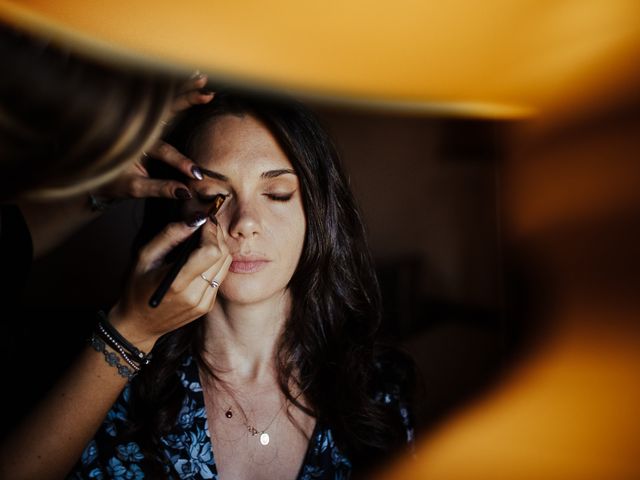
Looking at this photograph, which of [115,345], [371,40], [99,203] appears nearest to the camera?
[371,40]

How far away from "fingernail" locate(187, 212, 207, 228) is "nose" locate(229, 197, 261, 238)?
0.11ft

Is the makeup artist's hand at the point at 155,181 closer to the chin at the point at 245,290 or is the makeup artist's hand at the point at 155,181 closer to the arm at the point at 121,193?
the arm at the point at 121,193

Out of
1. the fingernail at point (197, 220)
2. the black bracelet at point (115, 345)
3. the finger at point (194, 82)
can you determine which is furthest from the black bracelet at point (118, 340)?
the finger at point (194, 82)

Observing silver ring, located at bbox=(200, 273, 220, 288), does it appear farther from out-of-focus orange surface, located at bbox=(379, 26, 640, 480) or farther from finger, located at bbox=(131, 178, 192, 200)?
out-of-focus orange surface, located at bbox=(379, 26, 640, 480)

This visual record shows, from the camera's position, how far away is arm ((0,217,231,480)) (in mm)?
411

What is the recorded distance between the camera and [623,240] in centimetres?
32

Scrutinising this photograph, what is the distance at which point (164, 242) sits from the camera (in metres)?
0.43

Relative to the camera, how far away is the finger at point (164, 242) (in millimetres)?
425

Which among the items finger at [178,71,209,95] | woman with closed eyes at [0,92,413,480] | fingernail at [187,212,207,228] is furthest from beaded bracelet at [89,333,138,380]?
finger at [178,71,209,95]

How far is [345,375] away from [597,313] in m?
0.38

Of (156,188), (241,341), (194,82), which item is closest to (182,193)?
(156,188)

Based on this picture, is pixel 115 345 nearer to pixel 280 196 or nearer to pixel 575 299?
pixel 280 196

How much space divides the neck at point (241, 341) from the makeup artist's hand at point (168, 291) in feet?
0.65

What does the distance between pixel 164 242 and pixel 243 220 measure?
81mm
